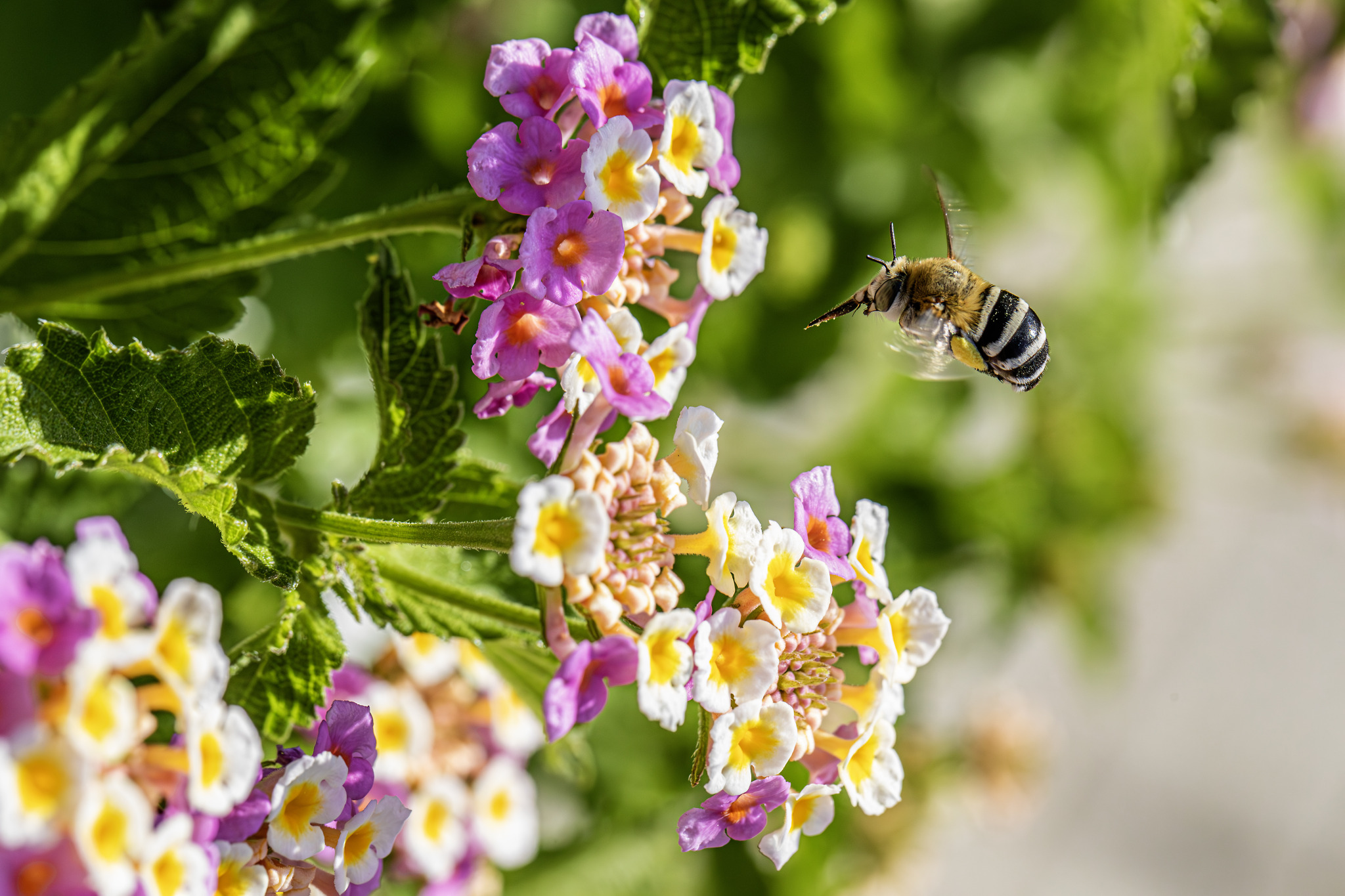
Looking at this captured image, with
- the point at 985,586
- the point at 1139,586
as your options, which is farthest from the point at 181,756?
the point at 1139,586

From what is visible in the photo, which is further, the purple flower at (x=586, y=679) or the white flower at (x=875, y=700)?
the white flower at (x=875, y=700)

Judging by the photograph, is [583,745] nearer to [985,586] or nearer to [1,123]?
[1,123]

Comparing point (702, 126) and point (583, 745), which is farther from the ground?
point (702, 126)

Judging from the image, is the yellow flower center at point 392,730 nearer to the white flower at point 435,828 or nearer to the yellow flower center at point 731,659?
the white flower at point 435,828

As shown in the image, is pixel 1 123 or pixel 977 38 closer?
pixel 1 123

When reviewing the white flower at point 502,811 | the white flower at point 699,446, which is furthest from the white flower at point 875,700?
the white flower at point 502,811

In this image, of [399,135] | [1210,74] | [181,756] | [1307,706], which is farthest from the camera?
[1307,706]

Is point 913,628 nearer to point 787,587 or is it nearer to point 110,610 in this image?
point 787,587

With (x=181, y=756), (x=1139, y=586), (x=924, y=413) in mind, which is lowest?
(x=1139, y=586)
